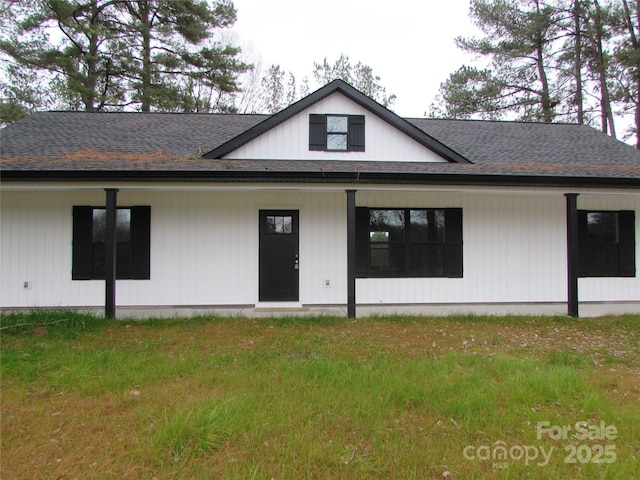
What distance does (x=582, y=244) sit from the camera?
799 centimetres

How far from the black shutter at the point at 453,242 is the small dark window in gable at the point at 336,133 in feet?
8.42

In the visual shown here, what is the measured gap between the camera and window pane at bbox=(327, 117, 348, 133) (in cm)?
793

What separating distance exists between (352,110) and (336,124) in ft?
1.69

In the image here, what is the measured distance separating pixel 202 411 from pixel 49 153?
290 inches

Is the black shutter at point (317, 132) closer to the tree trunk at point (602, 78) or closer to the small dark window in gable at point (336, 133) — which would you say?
the small dark window in gable at point (336, 133)

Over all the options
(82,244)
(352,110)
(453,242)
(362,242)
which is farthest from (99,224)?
(453,242)

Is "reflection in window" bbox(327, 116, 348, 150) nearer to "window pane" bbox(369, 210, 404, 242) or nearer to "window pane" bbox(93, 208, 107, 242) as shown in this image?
"window pane" bbox(369, 210, 404, 242)

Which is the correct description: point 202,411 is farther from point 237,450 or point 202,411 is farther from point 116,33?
point 116,33

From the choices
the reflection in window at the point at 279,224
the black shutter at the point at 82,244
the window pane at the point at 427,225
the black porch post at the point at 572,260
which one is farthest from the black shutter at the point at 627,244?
the black shutter at the point at 82,244

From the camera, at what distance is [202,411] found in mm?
2854

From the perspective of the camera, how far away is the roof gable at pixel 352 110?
7508 millimetres

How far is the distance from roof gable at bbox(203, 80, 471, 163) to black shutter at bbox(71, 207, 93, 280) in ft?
9.48

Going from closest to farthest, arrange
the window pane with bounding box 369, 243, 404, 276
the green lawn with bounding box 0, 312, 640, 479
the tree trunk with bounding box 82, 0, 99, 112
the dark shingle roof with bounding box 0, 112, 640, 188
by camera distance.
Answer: the green lawn with bounding box 0, 312, 640, 479
the dark shingle roof with bounding box 0, 112, 640, 188
the window pane with bounding box 369, 243, 404, 276
the tree trunk with bounding box 82, 0, 99, 112

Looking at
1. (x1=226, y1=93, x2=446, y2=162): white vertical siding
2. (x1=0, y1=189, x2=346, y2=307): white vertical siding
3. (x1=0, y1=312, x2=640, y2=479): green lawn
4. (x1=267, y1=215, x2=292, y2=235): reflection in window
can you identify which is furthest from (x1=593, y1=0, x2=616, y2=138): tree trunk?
(x1=267, y1=215, x2=292, y2=235): reflection in window
